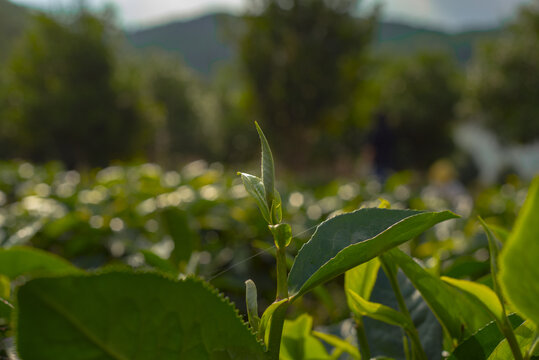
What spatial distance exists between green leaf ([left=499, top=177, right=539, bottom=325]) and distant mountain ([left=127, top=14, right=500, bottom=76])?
261ft

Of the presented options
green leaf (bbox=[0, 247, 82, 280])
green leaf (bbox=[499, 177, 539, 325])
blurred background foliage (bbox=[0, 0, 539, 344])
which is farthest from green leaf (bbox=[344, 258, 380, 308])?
blurred background foliage (bbox=[0, 0, 539, 344])

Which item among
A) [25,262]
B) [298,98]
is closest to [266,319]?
[25,262]

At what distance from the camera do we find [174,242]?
112 cm

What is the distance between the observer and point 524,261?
9.8 inches

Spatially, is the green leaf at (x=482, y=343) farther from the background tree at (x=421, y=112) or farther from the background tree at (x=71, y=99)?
the background tree at (x=421, y=112)

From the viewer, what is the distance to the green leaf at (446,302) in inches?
17.8

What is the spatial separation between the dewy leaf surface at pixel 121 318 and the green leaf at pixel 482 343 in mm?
219

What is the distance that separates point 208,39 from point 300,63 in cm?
7280

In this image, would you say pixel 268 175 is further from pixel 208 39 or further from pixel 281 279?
pixel 208 39

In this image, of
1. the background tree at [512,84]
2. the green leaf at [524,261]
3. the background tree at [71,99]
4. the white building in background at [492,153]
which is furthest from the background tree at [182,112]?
the green leaf at [524,261]

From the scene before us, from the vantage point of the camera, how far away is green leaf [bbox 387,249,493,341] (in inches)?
17.8

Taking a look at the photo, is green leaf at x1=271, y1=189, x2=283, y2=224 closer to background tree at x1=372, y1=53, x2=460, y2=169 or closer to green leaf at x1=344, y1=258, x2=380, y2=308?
green leaf at x1=344, y1=258, x2=380, y2=308

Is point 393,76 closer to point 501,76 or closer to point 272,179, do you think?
point 501,76

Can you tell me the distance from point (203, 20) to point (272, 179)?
9598cm
